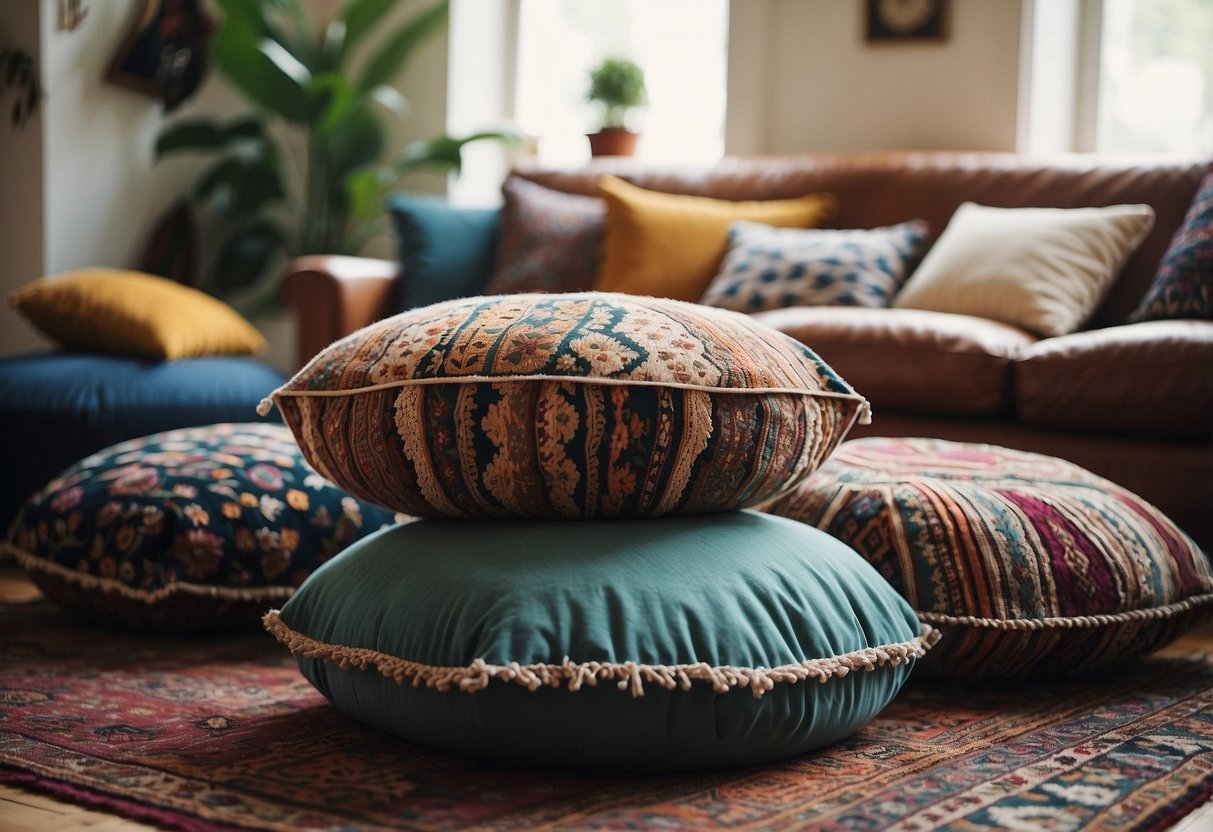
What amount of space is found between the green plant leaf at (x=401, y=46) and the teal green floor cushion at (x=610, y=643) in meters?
3.03

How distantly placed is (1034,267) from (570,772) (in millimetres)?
1928

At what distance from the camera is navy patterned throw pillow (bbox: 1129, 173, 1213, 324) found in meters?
2.64

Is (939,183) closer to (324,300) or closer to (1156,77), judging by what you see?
(1156,77)

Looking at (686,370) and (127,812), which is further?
(686,370)

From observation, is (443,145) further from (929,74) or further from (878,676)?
(878,676)

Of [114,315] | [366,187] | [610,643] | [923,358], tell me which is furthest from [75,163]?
[610,643]

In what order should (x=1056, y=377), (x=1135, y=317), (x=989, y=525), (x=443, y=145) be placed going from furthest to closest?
(x=443, y=145)
(x=1135, y=317)
(x=1056, y=377)
(x=989, y=525)

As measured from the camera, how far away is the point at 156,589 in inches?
74.2

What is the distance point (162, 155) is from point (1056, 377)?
2.94 metres

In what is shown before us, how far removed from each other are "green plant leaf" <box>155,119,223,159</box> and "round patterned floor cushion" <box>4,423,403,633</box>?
2.31m

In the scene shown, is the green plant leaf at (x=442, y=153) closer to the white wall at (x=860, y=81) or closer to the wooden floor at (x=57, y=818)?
the white wall at (x=860, y=81)

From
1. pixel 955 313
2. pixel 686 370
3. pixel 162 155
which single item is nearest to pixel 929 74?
pixel 955 313

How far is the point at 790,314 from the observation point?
2.84 metres

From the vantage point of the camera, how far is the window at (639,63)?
14.4ft
